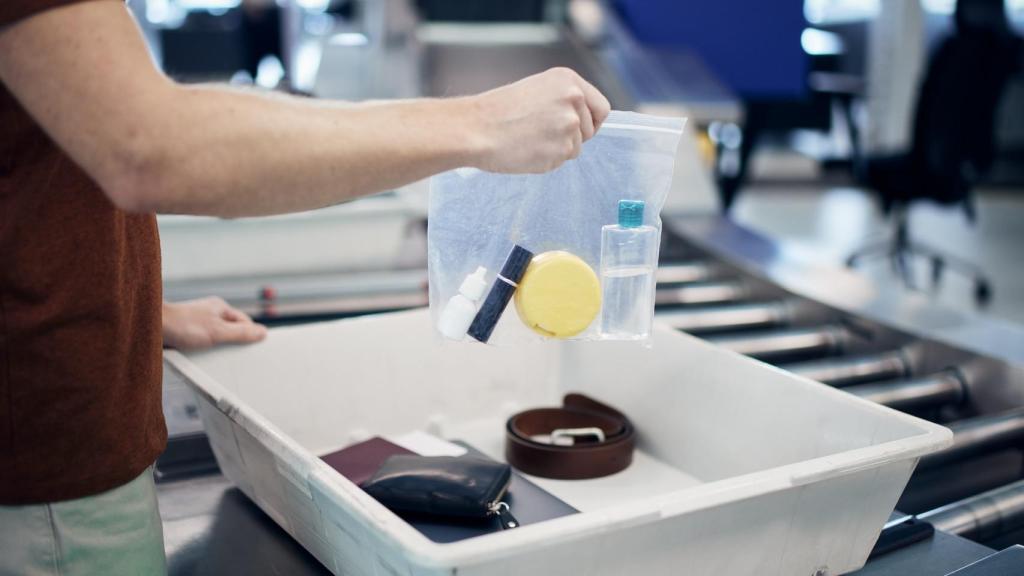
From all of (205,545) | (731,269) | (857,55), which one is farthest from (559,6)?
(857,55)

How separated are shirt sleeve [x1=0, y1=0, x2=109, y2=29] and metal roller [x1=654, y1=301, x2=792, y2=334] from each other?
1516mm

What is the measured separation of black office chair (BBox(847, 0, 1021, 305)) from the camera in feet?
13.0

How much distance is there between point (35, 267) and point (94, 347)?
77 mm

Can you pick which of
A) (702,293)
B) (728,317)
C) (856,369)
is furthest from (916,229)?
(856,369)

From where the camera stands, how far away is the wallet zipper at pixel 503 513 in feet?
3.07

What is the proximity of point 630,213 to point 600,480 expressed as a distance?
0.42m

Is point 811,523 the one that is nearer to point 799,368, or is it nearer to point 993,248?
point 799,368

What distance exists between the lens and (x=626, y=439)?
1.21m

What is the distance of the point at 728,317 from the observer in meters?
2.04

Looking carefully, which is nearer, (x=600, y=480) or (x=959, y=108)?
(x=600, y=480)

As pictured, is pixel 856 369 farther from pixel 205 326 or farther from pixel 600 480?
pixel 205 326

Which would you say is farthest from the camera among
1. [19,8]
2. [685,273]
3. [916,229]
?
[916,229]

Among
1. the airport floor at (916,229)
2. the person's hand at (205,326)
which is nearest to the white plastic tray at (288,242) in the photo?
the person's hand at (205,326)

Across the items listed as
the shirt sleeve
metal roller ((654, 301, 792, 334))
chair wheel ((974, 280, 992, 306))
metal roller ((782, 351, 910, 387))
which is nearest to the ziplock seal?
the shirt sleeve
